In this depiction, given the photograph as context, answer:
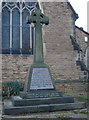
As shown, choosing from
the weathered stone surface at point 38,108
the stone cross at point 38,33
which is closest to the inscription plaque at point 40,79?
the stone cross at point 38,33

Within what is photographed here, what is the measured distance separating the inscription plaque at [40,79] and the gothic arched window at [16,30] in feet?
21.3

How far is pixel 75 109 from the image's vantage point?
6.28 metres

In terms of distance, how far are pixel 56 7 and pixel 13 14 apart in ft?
9.03

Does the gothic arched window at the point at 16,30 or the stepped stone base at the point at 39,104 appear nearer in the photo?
the stepped stone base at the point at 39,104

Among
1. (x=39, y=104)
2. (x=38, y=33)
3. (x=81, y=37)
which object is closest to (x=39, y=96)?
(x=39, y=104)

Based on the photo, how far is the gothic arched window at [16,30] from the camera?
1328 centimetres

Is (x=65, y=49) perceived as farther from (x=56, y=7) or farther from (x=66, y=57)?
(x=56, y=7)

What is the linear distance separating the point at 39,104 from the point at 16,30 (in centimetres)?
816

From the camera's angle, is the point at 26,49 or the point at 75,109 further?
the point at 26,49

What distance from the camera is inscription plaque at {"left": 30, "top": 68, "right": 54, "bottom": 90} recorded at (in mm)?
6730

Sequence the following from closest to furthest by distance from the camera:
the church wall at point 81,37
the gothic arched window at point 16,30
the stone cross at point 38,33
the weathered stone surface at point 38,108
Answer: the weathered stone surface at point 38,108 → the stone cross at point 38,33 → the gothic arched window at point 16,30 → the church wall at point 81,37

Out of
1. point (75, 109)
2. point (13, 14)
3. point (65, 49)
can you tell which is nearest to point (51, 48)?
point (65, 49)

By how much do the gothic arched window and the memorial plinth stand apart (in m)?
5.98

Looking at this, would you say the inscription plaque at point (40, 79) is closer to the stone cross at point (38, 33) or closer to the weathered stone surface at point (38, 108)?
the stone cross at point (38, 33)
